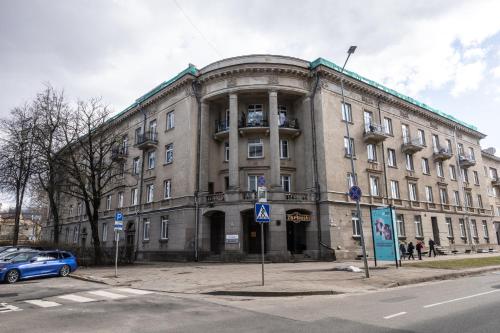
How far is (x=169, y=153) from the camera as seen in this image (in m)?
34.0

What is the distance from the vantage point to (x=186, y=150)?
101 feet

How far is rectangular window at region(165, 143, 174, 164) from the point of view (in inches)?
1305

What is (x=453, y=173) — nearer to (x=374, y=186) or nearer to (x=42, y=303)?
(x=374, y=186)

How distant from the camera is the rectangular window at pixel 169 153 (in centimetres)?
3316

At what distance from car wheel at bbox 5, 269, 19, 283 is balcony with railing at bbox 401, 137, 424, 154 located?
34.8 metres

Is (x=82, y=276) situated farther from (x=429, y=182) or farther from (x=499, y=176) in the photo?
(x=499, y=176)

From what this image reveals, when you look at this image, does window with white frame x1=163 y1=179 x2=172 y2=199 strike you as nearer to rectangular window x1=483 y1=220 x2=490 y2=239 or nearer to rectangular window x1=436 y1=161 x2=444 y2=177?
rectangular window x1=436 y1=161 x2=444 y2=177

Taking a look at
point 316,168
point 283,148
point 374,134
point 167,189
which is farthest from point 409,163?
point 167,189

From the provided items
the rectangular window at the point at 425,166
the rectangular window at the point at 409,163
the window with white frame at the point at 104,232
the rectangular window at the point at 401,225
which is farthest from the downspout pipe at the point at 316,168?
the window with white frame at the point at 104,232

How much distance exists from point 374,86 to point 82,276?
30.8 metres

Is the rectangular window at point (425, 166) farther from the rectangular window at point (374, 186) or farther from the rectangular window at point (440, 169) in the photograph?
the rectangular window at point (374, 186)

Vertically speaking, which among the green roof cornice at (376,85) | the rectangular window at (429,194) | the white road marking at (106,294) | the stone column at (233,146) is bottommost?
the white road marking at (106,294)

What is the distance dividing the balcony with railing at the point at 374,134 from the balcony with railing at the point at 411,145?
373cm

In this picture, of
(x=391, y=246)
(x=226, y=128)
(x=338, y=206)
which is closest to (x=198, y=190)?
(x=226, y=128)
